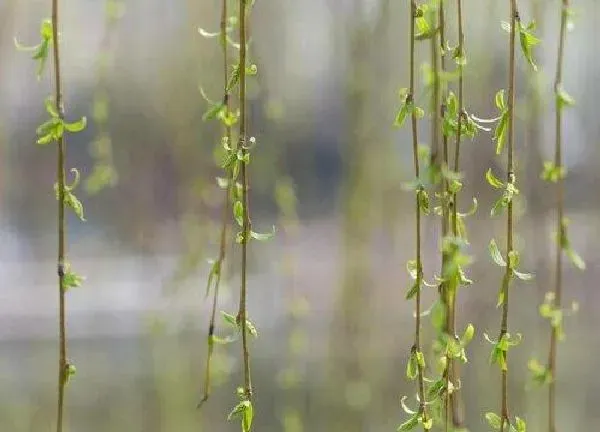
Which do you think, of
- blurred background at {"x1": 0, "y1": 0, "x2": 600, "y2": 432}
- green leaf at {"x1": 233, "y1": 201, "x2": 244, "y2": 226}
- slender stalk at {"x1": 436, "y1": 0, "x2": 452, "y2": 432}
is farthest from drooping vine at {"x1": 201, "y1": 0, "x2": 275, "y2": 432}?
blurred background at {"x1": 0, "y1": 0, "x2": 600, "y2": 432}

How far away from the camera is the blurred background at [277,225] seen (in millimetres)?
1006

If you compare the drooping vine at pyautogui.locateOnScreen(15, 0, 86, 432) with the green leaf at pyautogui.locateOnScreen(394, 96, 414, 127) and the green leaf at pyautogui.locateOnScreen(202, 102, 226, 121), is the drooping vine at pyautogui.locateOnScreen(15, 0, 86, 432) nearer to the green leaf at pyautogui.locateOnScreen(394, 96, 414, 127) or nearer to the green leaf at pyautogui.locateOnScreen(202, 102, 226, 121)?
the green leaf at pyautogui.locateOnScreen(202, 102, 226, 121)

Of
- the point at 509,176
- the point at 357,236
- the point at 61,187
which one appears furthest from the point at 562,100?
the point at 357,236

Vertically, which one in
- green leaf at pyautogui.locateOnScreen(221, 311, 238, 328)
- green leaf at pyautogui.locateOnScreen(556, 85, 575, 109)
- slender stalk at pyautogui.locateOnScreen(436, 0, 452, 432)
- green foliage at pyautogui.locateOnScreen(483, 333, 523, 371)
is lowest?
green foliage at pyautogui.locateOnScreen(483, 333, 523, 371)

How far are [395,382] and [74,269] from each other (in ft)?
1.56

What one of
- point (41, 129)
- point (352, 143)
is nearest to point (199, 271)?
point (352, 143)

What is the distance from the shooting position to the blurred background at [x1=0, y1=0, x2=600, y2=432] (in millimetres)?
1006

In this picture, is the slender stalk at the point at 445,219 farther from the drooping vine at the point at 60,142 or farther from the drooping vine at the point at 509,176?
the drooping vine at the point at 60,142

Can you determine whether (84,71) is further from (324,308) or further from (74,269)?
(324,308)

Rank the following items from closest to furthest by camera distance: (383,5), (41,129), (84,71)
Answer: (41,129) → (383,5) → (84,71)

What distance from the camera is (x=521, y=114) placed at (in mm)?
898

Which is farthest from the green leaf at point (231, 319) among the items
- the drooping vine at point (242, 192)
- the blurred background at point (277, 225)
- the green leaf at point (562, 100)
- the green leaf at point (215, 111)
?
the blurred background at point (277, 225)

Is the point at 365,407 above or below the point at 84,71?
below

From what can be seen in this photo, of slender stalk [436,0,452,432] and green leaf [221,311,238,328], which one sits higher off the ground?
slender stalk [436,0,452,432]
